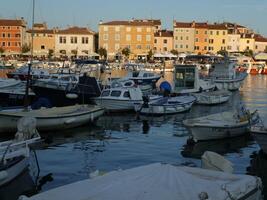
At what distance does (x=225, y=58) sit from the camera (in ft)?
169

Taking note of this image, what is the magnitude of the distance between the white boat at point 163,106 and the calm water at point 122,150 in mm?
2306

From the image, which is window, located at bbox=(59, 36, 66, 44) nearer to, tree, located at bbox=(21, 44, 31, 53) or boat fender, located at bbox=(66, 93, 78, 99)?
tree, located at bbox=(21, 44, 31, 53)

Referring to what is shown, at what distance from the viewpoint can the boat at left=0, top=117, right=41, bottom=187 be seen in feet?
41.5

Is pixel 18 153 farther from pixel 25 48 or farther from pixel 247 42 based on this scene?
pixel 247 42

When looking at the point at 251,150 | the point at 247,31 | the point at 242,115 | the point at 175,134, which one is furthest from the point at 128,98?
the point at 247,31

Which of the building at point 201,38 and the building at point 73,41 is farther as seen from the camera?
the building at point 201,38

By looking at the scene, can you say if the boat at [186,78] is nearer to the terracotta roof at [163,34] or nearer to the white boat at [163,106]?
the white boat at [163,106]

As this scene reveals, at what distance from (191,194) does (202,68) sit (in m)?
84.0

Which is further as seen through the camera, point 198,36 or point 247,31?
point 247,31

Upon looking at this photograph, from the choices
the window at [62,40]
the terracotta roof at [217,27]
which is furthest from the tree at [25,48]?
the terracotta roof at [217,27]

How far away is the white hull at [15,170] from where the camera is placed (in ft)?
41.7

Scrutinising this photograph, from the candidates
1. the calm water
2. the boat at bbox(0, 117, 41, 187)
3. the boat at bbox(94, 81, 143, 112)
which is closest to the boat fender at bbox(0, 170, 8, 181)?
the boat at bbox(0, 117, 41, 187)

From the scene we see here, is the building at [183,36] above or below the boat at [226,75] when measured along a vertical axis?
above

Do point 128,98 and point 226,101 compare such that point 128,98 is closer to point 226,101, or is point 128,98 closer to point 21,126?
point 226,101
